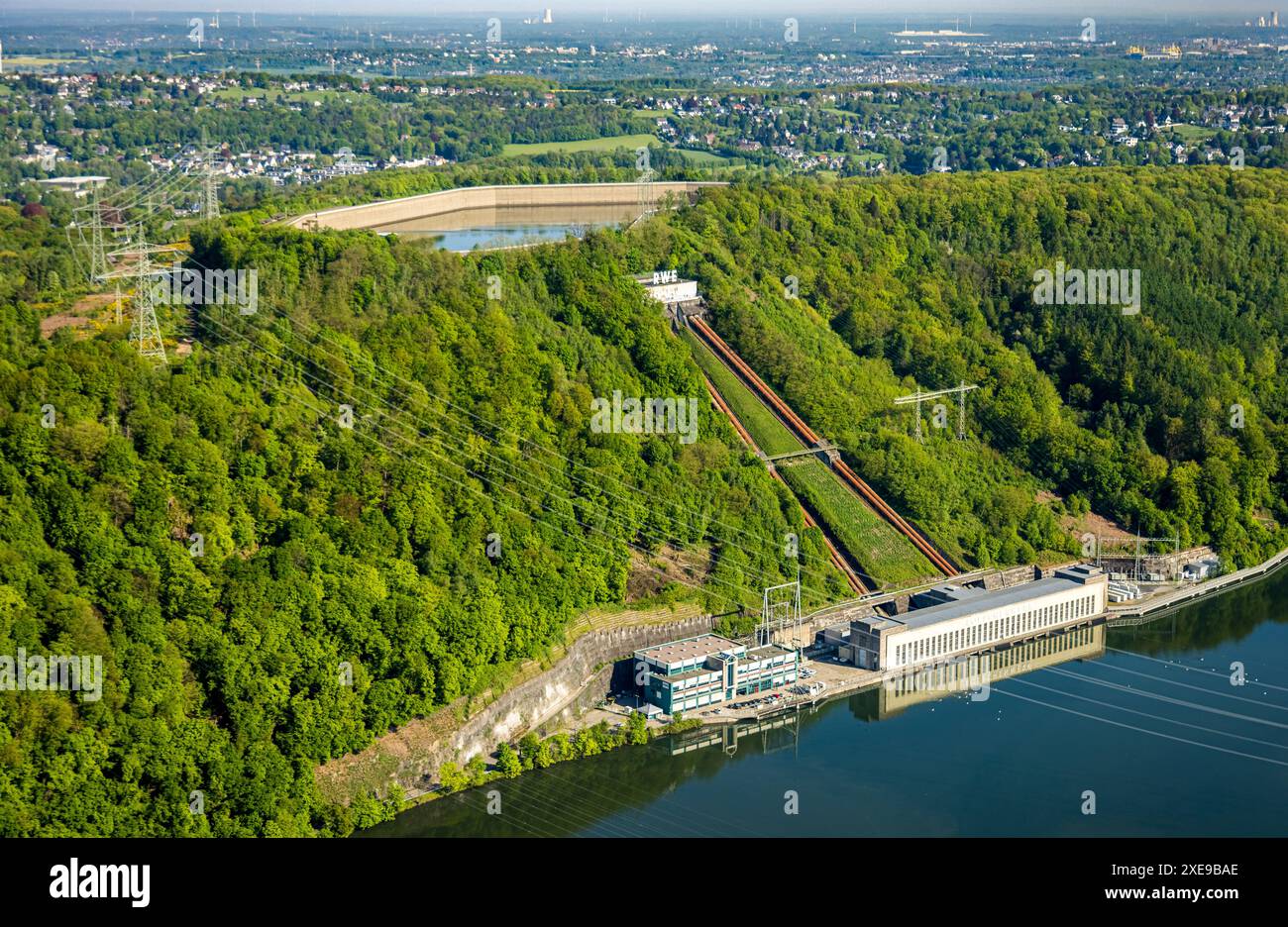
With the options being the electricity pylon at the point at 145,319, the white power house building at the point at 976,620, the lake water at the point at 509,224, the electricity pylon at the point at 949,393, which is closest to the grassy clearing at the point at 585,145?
the lake water at the point at 509,224

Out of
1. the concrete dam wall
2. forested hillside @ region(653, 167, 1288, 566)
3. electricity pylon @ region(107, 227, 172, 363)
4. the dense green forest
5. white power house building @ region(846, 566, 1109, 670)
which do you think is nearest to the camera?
the dense green forest

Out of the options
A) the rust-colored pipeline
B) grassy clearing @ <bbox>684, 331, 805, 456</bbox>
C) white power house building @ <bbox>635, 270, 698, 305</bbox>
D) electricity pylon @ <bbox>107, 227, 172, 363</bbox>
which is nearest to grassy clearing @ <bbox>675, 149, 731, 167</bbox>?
white power house building @ <bbox>635, 270, 698, 305</bbox>

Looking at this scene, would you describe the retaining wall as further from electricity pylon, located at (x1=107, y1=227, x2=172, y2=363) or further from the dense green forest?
electricity pylon, located at (x1=107, y1=227, x2=172, y2=363)

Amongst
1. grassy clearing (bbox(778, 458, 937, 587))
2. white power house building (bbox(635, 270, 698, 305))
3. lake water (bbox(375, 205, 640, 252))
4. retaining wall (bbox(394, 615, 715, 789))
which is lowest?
Result: retaining wall (bbox(394, 615, 715, 789))

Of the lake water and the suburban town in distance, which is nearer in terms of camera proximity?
the suburban town in distance

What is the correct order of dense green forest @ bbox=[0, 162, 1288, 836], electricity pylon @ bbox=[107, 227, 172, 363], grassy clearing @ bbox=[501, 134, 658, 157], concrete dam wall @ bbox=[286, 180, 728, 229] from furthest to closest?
grassy clearing @ bbox=[501, 134, 658, 157] < concrete dam wall @ bbox=[286, 180, 728, 229] < electricity pylon @ bbox=[107, 227, 172, 363] < dense green forest @ bbox=[0, 162, 1288, 836]

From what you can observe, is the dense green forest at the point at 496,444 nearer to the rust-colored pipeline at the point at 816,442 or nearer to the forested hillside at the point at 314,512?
the forested hillside at the point at 314,512
